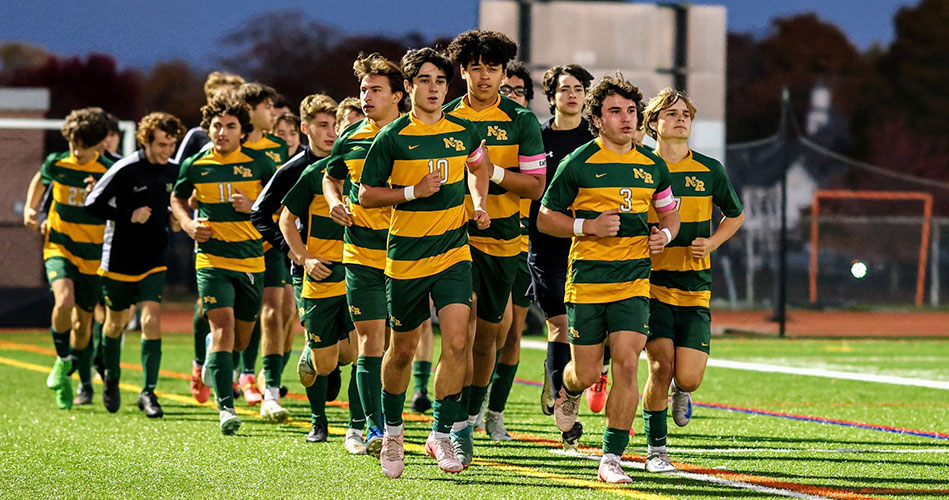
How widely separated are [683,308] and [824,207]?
30.4 metres

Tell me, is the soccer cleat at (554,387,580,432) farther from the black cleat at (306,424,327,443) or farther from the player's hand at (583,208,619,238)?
the black cleat at (306,424,327,443)

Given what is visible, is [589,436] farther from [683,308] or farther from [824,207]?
[824,207]

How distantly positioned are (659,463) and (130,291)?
4845 mm

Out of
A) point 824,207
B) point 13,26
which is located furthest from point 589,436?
point 13,26

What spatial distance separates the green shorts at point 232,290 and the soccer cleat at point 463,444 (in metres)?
2.52

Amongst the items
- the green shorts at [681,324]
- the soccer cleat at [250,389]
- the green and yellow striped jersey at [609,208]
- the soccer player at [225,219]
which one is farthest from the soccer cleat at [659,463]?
the soccer cleat at [250,389]

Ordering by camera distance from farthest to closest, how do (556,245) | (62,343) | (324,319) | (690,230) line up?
(62,343) → (556,245) → (324,319) → (690,230)

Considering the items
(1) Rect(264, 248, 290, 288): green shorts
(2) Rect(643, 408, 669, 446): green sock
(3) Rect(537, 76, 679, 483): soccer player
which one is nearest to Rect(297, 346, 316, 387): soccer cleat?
(1) Rect(264, 248, 290, 288): green shorts

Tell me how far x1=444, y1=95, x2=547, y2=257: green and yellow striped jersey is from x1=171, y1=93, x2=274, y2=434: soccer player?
2197 millimetres

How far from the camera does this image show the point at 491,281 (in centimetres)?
799

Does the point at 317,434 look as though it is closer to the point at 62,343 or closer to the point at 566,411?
the point at 566,411

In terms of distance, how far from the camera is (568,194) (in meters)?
7.31

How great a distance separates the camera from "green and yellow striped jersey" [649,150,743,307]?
7.70m

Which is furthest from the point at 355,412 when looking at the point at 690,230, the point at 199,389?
the point at 199,389
